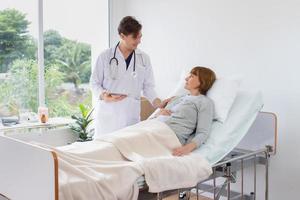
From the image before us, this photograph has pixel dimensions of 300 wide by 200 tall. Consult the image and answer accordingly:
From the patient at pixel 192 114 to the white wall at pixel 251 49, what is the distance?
1.51 ft

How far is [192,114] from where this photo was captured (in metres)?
2.37

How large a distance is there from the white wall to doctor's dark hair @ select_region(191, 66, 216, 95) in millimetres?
454

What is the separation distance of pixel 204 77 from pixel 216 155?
0.60m

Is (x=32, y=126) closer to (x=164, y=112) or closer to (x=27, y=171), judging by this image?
(x=164, y=112)

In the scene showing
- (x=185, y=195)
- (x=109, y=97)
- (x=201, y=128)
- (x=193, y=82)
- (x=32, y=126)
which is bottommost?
(x=185, y=195)

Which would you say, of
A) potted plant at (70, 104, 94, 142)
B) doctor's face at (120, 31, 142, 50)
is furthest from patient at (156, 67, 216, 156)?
potted plant at (70, 104, 94, 142)

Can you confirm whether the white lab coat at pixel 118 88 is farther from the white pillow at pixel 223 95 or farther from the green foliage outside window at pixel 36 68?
the green foliage outside window at pixel 36 68

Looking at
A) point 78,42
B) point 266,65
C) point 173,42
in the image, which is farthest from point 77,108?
point 266,65

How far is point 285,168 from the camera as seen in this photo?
269cm

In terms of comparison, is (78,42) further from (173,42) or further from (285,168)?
(285,168)

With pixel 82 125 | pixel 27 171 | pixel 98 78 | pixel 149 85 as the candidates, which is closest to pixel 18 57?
pixel 82 125

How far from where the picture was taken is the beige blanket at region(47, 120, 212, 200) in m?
1.62

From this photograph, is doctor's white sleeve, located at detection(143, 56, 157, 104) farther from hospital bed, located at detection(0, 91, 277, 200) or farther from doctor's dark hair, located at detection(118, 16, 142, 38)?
hospital bed, located at detection(0, 91, 277, 200)

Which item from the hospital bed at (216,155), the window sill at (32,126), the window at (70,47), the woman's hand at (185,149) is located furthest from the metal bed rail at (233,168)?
the window at (70,47)
